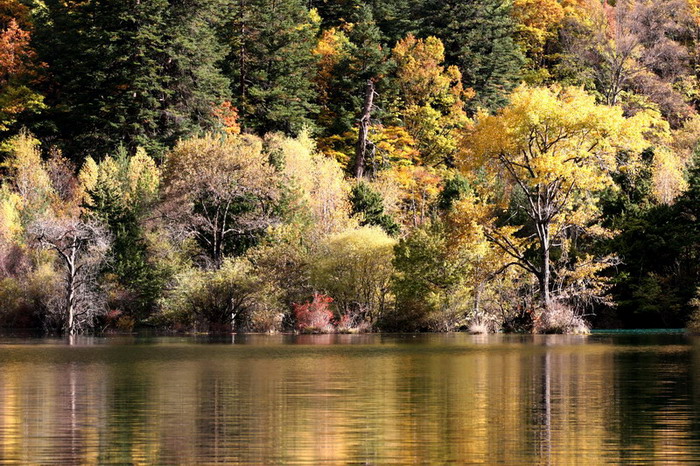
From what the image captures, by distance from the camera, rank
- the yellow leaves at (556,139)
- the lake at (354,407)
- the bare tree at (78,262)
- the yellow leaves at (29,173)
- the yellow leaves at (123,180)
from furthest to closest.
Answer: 1. the yellow leaves at (29,173)
2. the yellow leaves at (123,180)
3. the bare tree at (78,262)
4. the yellow leaves at (556,139)
5. the lake at (354,407)

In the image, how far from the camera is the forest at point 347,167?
61.1 m

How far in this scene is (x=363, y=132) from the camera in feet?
320

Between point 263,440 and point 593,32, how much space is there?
105 m

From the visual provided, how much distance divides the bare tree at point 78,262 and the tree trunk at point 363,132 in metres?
28.5

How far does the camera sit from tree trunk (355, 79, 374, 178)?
95750 mm

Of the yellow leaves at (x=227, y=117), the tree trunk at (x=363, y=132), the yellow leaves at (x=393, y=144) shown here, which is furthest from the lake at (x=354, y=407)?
the yellow leaves at (x=227, y=117)

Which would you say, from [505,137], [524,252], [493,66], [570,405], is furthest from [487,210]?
[493,66]

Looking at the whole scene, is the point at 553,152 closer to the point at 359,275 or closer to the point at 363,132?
the point at 359,275

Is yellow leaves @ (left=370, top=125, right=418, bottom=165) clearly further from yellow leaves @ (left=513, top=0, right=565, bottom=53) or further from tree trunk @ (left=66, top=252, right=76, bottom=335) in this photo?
tree trunk @ (left=66, top=252, right=76, bottom=335)

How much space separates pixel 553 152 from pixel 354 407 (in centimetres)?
3801

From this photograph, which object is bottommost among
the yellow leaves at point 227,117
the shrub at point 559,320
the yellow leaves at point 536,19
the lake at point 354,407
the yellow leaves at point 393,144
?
the lake at point 354,407

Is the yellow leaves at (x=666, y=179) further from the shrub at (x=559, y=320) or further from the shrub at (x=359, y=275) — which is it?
the shrub at (x=359, y=275)

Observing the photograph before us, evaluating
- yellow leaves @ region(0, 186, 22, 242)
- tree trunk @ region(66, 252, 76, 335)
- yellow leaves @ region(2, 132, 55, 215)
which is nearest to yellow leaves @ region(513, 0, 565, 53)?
yellow leaves @ region(2, 132, 55, 215)

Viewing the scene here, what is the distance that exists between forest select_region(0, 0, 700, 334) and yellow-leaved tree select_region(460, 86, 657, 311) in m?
0.14
